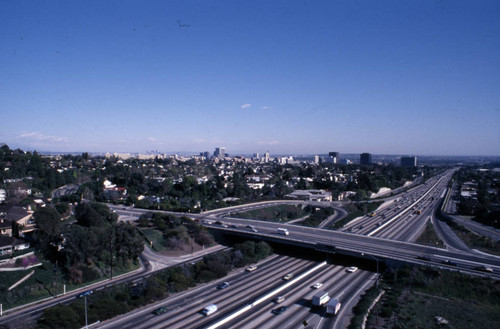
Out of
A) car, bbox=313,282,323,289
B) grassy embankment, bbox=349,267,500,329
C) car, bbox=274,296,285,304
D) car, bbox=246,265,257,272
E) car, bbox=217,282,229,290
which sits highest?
grassy embankment, bbox=349,267,500,329

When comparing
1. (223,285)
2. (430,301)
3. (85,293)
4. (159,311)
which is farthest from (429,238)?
(85,293)

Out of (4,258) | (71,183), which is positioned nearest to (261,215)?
(4,258)

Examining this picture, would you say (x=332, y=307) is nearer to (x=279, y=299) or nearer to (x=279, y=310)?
(x=279, y=310)

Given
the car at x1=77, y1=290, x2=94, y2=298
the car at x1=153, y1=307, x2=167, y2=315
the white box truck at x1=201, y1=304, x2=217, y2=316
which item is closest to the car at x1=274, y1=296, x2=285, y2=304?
the white box truck at x1=201, y1=304, x2=217, y2=316

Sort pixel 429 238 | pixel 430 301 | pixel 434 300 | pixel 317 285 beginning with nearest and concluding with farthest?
pixel 430 301
pixel 434 300
pixel 317 285
pixel 429 238

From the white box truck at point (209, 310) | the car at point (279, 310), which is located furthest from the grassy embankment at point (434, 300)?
the white box truck at point (209, 310)

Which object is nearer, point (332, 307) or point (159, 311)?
point (332, 307)

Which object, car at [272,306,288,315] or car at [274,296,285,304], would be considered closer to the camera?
car at [272,306,288,315]

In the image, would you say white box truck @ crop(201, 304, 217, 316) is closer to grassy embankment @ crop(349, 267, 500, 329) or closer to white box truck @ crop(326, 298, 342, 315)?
white box truck @ crop(326, 298, 342, 315)

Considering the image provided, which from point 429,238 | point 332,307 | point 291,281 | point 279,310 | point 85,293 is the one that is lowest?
point 429,238

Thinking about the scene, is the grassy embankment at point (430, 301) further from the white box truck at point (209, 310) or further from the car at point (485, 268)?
the white box truck at point (209, 310)

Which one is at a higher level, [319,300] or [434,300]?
[319,300]

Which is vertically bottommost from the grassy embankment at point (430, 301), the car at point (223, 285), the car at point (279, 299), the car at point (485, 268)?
the car at point (223, 285)

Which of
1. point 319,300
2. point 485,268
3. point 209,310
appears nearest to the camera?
point 209,310
